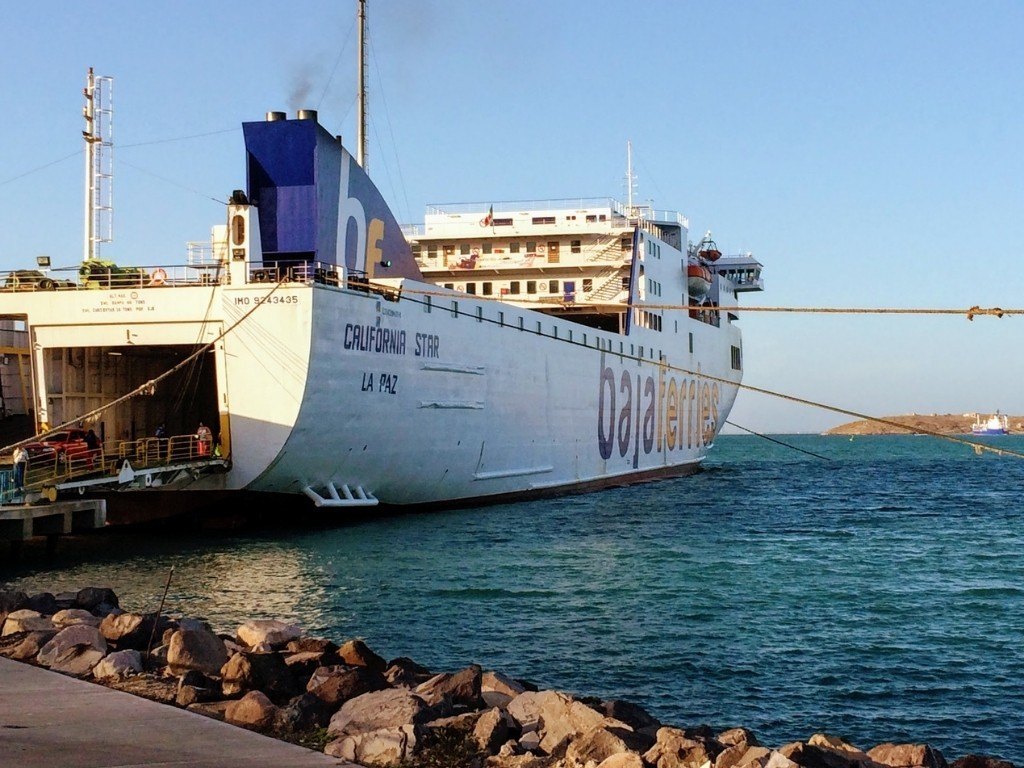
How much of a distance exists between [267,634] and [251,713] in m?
3.77

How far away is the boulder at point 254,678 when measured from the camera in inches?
342

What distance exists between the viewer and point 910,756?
7988 millimetres

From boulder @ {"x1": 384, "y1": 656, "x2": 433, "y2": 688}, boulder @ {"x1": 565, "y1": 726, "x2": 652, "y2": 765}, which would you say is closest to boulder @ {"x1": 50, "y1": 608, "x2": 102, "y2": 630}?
boulder @ {"x1": 384, "y1": 656, "x2": 433, "y2": 688}

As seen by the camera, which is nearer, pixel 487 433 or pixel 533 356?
pixel 487 433

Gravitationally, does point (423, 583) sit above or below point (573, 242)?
below

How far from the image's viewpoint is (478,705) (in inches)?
349

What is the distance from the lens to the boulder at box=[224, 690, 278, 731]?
7531 mm

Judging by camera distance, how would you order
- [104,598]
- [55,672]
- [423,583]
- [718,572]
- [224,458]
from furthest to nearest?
[224,458]
[718,572]
[423,583]
[104,598]
[55,672]

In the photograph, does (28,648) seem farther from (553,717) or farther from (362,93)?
(362,93)

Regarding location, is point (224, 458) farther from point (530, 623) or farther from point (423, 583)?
point (530, 623)

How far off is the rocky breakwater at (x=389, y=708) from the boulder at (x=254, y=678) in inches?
0.4

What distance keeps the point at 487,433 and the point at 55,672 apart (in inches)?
756

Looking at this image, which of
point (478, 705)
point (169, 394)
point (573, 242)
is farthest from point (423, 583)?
point (573, 242)

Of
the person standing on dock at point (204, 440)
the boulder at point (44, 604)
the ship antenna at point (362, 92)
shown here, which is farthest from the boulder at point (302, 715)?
the ship antenna at point (362, 92)
